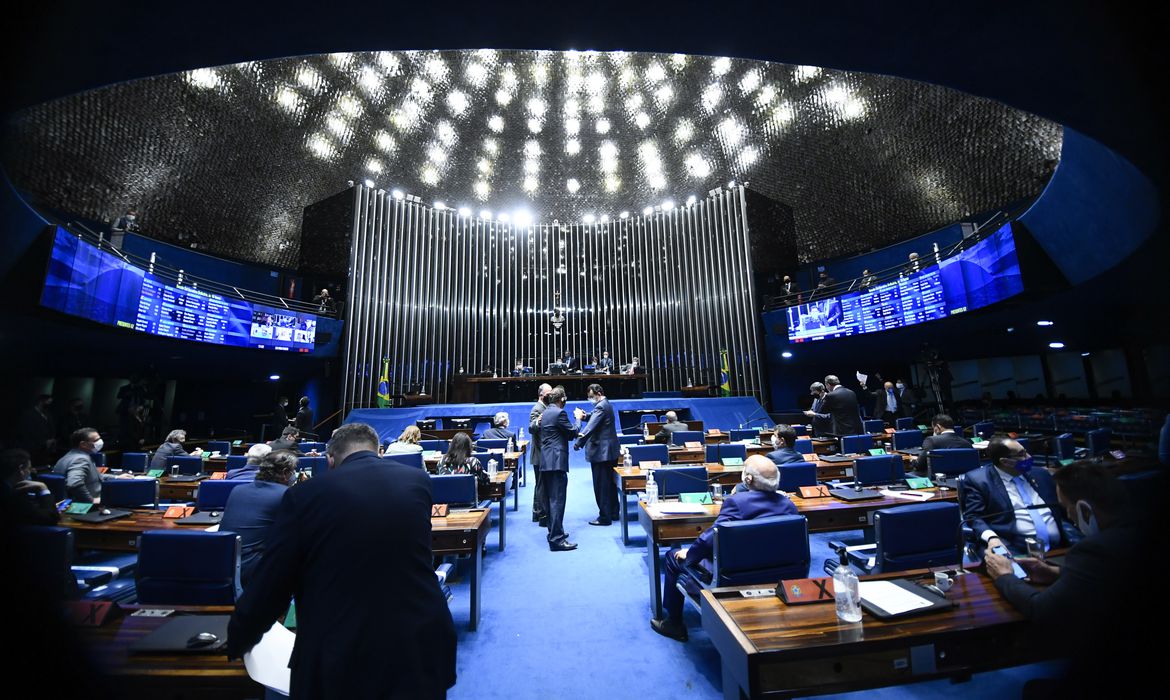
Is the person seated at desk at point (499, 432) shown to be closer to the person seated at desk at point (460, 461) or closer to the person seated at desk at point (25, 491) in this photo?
the person seated at desk at point (460, 461)

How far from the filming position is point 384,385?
563 inches

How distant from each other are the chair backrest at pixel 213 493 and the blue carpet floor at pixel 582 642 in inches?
81.8

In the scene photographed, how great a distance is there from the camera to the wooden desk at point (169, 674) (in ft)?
4.12

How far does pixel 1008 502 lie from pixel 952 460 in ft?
5.50

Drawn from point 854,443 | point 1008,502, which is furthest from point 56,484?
point 854,443

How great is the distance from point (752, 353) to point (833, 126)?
7245 mm

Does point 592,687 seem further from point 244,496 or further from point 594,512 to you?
point 594,512

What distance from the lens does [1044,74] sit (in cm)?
250

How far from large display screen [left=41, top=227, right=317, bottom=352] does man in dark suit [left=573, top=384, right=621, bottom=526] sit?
784cm

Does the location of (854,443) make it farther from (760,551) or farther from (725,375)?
(725,375)

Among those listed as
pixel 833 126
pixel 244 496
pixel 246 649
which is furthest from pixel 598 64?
pixel 246 649

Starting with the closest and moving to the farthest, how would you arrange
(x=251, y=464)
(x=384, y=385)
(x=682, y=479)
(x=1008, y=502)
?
(x=1008, y=502), (x=251, y=464), (x=682, y=479), (x=384, y=385)

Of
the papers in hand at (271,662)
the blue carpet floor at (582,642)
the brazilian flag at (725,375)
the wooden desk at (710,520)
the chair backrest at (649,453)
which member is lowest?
the blue carpet floor at (582,642)

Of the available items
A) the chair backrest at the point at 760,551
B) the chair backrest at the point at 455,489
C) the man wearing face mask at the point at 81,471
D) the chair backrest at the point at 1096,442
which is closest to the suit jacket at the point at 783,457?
the chair backrest at the point at 760,551
